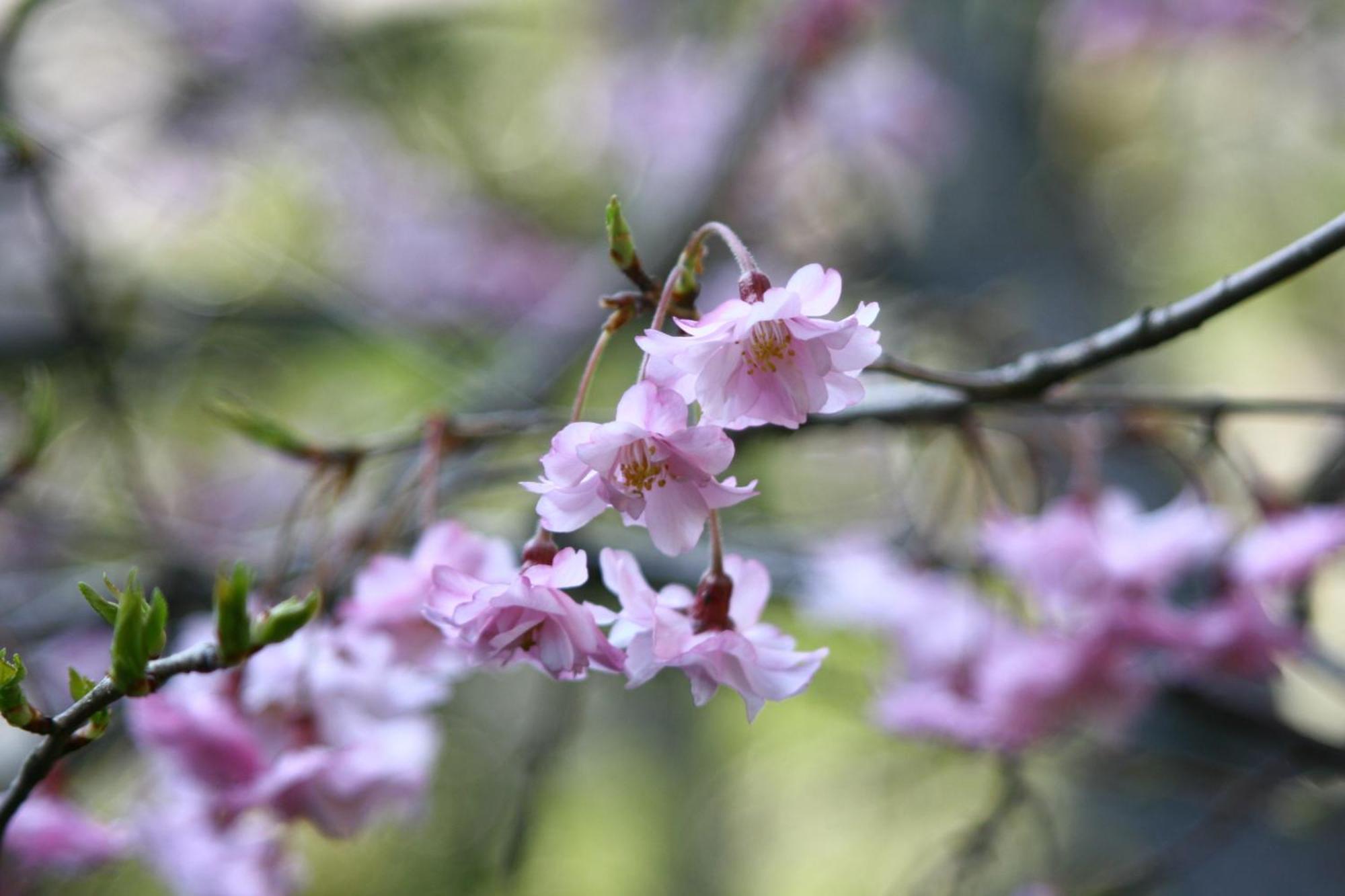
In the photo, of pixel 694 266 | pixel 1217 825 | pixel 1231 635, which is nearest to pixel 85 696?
pixel 694 266

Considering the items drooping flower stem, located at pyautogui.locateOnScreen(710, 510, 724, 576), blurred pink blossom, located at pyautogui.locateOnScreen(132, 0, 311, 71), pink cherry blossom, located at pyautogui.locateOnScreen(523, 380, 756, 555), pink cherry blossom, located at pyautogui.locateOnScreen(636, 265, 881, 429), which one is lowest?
blurred pink blossom, located at pyautogui.locateOnScreen(132, 0, 311, 71)

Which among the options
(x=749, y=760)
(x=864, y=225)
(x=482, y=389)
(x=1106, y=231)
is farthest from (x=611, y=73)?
(x=749, y=760)

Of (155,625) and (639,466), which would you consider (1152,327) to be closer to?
(639,466)

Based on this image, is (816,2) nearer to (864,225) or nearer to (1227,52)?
(864,225)

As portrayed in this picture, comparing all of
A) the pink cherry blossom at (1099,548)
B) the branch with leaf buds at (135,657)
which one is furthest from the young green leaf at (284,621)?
the pink cherry blossom at (1099,548)

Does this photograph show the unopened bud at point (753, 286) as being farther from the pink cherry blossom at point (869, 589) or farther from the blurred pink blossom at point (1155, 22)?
the blurred pink blossom at point (1155, 22)

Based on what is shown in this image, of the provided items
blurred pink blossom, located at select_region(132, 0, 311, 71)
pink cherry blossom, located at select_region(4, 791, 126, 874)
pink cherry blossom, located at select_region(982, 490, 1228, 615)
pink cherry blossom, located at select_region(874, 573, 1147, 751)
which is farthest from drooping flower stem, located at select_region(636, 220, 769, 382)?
blurred pink blossom, located at select_region(132, 0, 311, 71)

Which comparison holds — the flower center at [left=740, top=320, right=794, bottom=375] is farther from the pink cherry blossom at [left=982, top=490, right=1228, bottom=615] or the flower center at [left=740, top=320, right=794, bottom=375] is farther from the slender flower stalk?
the pink cherry blossom at [left=982, top=490, right=1228, bottom=615]
